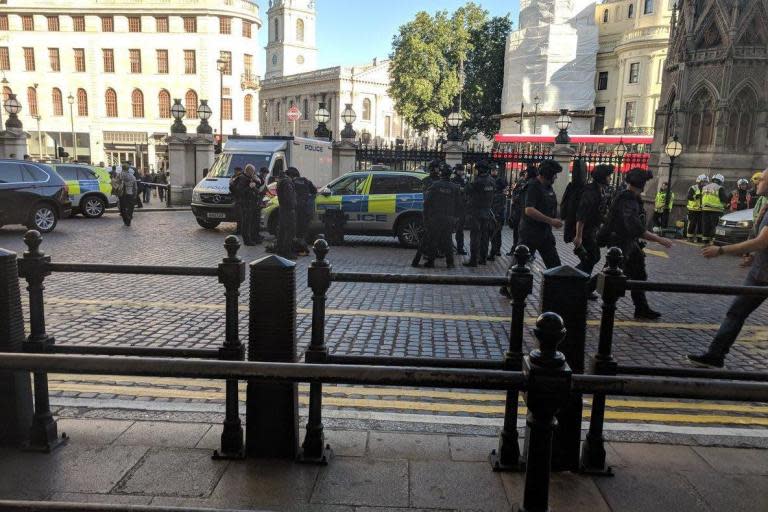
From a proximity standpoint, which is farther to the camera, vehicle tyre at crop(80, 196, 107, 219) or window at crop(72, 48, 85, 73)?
window at crop(72, 48, 85, 73)

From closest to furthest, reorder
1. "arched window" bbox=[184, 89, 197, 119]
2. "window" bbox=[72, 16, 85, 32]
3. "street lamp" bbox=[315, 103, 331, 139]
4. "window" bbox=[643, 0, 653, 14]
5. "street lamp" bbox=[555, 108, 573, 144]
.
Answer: "street lamp" bbox=[555, 108, 573, 144], "street lamp" bbox=[315, 103, 331, 139], "window" bbox=[72, 16, 85, 32], "arched window" bbox=[184, 89, 197, 119], "window" bbox=[643, 0, 653, 14]

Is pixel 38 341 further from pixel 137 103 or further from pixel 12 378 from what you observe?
pixel 137 103

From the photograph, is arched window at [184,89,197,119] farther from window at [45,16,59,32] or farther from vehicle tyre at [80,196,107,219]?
vehicle tyre at [80,196,107,219]

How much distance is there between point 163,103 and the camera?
5234cm

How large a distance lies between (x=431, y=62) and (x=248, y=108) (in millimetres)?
19089

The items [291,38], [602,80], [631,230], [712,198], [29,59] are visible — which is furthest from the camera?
[291,38]

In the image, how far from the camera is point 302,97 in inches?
3369

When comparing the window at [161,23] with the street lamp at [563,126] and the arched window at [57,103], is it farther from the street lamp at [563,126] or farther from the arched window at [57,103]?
the street lamp at [563,126]

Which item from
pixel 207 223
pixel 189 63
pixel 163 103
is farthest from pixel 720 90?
pixel 163 103

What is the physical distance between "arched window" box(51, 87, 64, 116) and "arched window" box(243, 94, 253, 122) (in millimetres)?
16267

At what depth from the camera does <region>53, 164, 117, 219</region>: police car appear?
17031 mm

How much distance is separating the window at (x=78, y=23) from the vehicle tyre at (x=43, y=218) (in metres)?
46.6

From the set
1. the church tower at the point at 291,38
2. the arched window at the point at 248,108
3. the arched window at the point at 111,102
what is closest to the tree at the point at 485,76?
the arched window at the point at 248,108

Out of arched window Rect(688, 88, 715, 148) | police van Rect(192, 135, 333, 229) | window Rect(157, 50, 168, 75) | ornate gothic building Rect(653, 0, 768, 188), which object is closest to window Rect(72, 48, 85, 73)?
window Rect(157, 50, 168, 75)
